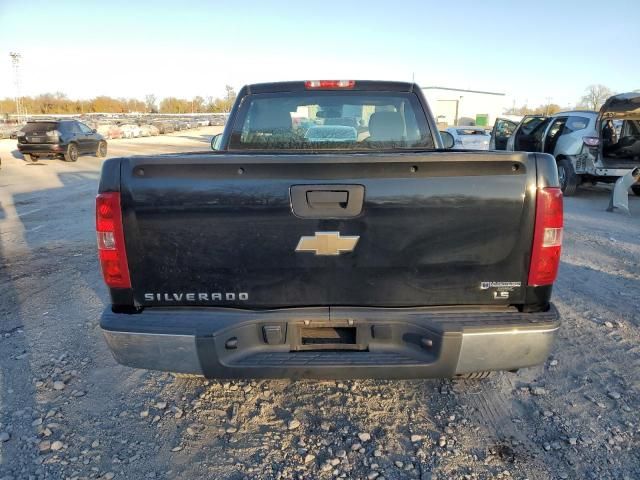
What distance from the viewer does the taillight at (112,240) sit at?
2.25 meters

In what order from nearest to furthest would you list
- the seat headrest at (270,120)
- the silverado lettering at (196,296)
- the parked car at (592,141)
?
the silverado lettering at (196,296) < the seat headrest at (270,120) < the parked car at (592,141)

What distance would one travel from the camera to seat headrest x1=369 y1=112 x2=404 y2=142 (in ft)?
12.4

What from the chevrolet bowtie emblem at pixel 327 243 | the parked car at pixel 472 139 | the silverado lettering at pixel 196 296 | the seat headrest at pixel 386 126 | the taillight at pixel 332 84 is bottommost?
the parked car at pixel 472 139

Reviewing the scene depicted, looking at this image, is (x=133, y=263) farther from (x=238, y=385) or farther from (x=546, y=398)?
(x=546, y=398)

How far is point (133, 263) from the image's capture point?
2.30m

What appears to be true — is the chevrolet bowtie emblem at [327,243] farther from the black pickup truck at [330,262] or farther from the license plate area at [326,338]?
the license plate area at [326,338]

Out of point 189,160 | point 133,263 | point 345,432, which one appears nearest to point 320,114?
point 189,160

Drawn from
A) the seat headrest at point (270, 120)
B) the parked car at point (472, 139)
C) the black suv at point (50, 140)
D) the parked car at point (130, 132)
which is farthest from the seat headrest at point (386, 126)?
the parked car at point (130, 132)

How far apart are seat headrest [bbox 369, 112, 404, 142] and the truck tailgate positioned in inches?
61.5

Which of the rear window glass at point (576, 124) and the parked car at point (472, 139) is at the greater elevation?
the rear window glass at point (576, 124)

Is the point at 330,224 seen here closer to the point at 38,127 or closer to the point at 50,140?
the point at 50,140

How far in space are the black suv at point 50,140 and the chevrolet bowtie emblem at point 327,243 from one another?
→ 19.5 m

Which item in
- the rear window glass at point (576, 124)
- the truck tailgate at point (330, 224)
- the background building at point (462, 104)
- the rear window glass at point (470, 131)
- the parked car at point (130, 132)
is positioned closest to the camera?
the truck tailgate at point (330, 224)

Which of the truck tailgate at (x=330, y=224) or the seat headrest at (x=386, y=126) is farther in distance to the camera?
the seat headrest at (x=386, y=126)
